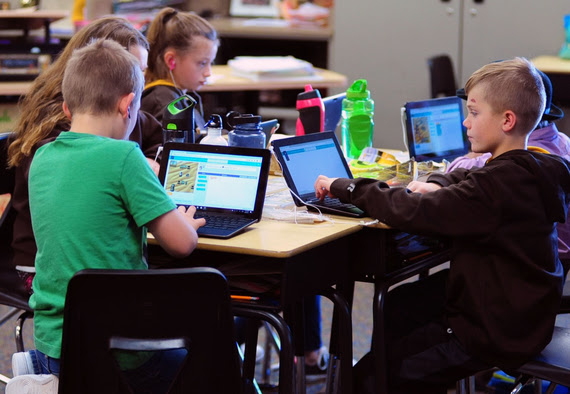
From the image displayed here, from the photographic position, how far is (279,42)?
6.03 meters

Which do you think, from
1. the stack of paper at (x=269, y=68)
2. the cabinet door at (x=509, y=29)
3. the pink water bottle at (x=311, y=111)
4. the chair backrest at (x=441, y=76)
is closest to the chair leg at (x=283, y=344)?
the pink water bottle at (x=311, y=111)

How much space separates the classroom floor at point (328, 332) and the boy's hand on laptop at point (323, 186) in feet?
3.23

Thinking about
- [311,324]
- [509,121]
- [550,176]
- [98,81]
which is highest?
[98,81]

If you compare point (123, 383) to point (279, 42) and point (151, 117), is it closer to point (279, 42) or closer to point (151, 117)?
point (151, 117)

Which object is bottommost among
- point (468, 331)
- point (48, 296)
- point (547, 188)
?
point (468, 331)

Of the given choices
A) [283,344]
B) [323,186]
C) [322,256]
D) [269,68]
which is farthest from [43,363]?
[269,68]

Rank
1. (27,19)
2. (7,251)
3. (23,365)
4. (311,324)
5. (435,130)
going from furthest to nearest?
1. (27,19)
2. (311,324)
3. (435,130)
4. (7,251)
5. (23,365)

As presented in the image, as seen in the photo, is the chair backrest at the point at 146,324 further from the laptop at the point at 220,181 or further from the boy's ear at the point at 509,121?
the boy's ear at the point at 509,121

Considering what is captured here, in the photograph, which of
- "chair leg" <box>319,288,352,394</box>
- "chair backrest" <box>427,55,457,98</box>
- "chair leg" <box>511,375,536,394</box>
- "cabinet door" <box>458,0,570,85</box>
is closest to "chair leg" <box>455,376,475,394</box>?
"chair leg" <box>511,375,536,394</box>

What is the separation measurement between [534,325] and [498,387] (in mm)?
940

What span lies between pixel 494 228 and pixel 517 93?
32 centimetres

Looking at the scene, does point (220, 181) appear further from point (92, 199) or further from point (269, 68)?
point (269, 68)

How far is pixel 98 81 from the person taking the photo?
1.81m

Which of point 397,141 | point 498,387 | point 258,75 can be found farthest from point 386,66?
point 498,387
